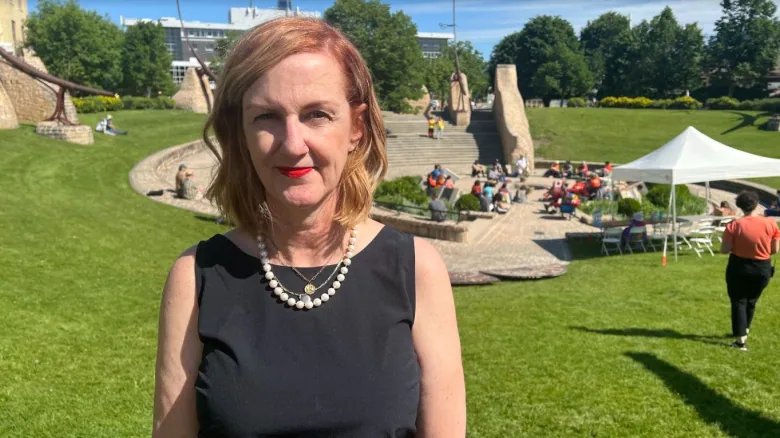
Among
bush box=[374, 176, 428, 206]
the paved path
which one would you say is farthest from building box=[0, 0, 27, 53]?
bush box=[374, 176, 428, 206]

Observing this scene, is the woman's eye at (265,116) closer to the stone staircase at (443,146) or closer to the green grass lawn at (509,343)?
the green grass lawn at (509,343)

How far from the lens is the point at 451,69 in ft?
205

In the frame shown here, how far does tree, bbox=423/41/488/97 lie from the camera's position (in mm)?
58906

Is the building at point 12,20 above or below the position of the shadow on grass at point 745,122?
above

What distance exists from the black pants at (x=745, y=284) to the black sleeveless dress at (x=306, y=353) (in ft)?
21.7

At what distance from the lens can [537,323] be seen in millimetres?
8375

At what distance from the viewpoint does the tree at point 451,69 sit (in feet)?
193

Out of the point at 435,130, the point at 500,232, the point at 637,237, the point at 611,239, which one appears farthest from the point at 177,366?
the point at 435,130

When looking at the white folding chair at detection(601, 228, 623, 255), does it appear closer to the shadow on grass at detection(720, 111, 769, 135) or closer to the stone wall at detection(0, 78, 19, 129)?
the stone wall at detection(0, 78, 19, 129)

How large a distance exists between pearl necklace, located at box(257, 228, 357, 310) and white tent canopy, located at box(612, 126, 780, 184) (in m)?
12.3

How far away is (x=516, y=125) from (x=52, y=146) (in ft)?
68.1

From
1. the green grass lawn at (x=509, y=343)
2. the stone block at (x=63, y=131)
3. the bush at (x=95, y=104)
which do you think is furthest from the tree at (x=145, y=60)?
the green grass lawn at (x=509, y=343)

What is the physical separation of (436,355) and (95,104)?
38697mm

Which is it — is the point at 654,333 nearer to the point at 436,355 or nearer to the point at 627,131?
the point at 436,355
